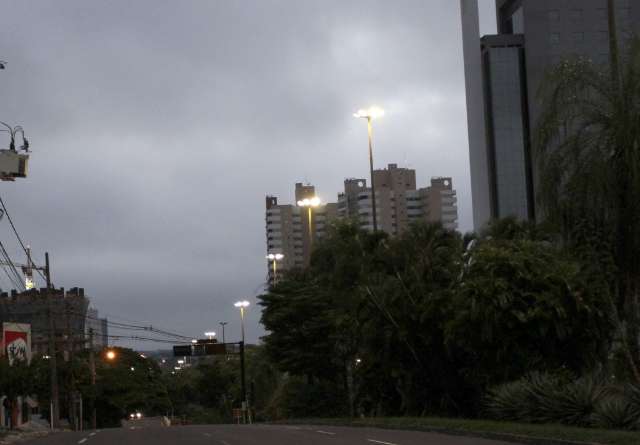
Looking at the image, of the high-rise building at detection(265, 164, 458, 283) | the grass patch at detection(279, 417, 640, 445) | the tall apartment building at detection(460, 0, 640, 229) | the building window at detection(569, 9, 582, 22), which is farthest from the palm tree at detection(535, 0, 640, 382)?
the high-rise building at detection(265, 164, 458, 283)

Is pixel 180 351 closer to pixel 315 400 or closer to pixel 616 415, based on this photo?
pixel 315 400

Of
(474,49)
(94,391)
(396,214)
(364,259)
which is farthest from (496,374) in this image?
(396,214)

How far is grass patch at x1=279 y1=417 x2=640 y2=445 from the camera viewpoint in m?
18.6

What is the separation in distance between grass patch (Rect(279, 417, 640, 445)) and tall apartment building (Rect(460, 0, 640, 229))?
46.4m

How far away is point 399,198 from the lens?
17112 cm

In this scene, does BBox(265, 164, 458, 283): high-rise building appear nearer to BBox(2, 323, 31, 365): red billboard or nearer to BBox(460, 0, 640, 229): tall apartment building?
BBox(460, 0, 640, 229): tall apartment building

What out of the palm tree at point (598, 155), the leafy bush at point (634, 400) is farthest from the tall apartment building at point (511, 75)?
the leafy bush at point (634, 400)

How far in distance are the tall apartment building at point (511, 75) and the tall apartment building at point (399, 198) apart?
74772 millimetres

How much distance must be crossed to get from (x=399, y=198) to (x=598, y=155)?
149317 mm

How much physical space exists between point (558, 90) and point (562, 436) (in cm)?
842

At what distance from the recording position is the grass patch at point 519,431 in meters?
18.6

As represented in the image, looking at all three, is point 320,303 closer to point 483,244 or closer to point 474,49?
point 483,244

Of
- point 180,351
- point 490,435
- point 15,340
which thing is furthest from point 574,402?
point 15,340

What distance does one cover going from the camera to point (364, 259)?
132ft
